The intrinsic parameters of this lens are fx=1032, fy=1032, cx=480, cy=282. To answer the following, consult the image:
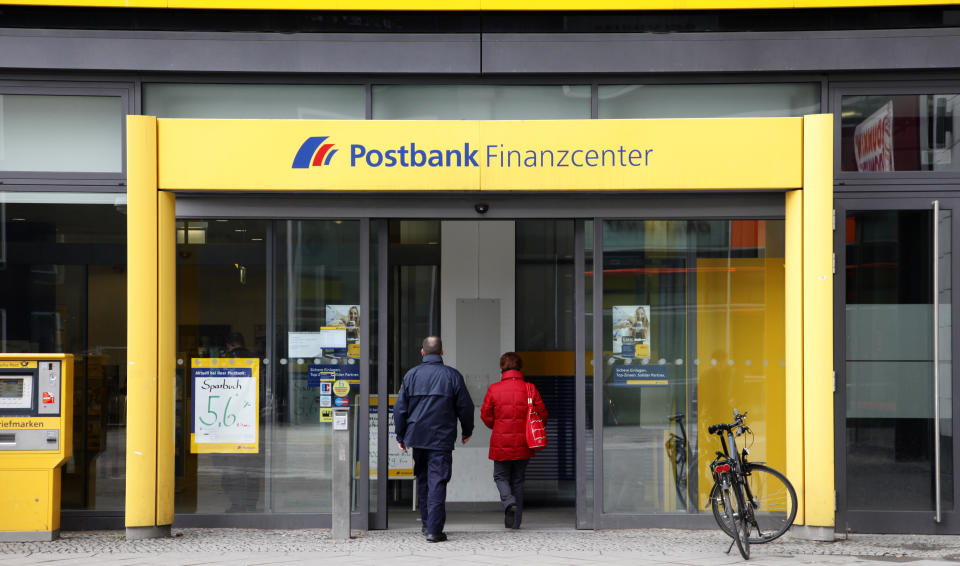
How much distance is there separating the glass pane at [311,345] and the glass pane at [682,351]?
2.27 meters

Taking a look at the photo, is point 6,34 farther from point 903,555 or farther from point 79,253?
point 903,555

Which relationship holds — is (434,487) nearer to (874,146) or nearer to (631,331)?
(631,331)

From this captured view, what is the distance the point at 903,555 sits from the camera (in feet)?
26.2

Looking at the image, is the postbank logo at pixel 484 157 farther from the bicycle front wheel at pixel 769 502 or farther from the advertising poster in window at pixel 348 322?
the bicycle front wheel at pixel 769 502

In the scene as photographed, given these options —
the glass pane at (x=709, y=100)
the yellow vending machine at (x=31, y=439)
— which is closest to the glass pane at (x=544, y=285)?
the glass pane at (x=709, y=100)

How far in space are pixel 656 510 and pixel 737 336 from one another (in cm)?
169

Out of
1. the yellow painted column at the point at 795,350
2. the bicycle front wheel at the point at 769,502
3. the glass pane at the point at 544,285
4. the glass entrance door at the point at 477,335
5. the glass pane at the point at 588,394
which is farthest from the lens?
the glass pane at the point at 544,285

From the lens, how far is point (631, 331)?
912cm

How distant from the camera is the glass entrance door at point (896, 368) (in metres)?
8.88

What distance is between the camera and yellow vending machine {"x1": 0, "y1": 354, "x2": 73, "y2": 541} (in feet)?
27.2

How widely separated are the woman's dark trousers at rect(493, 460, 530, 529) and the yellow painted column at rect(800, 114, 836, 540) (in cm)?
243

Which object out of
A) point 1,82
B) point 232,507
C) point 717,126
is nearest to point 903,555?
point 717,126

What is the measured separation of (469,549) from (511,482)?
1.20m

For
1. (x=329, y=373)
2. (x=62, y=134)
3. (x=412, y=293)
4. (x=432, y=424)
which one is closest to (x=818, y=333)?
(x=432, y=424)
